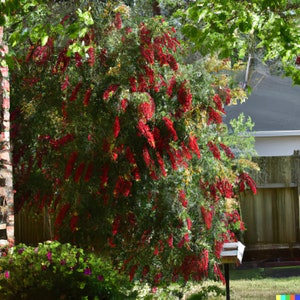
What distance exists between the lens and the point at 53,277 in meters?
8.45

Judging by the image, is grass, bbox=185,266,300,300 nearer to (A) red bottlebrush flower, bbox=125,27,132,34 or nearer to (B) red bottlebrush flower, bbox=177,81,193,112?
(B) red bottlebrush flower, bbox=177,81,193,112

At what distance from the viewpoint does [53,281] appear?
841cm

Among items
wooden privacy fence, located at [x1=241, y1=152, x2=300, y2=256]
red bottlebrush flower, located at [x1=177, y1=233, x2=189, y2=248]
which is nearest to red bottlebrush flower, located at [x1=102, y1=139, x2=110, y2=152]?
red bottlebrush flower, located at [x1=177, y1=233, x2=189, y2=248]

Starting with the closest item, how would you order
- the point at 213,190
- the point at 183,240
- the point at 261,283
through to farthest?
the point at 183,240
the point at 213,190
the point at 261,283

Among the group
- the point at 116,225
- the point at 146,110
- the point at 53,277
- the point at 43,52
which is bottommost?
the point at 53,277

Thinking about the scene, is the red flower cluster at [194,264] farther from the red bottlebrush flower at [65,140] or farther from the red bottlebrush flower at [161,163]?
the red bottlebrush flower at [65,140]

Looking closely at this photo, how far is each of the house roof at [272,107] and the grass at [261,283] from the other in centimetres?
460

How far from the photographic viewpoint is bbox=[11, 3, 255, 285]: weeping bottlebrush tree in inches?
353

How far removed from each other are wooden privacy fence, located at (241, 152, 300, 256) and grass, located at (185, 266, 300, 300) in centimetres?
100

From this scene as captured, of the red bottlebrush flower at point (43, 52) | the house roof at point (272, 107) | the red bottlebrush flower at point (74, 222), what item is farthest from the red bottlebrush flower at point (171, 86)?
the house roof at point (272, 107)

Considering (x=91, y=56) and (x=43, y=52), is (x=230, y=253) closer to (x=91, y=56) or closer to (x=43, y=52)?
(x=91, y=56)

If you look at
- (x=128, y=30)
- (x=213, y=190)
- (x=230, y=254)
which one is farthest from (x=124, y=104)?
(x=230, y=254)

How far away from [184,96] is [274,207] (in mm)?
8126

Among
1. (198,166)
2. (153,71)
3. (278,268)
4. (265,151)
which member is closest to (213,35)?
(153,71)
